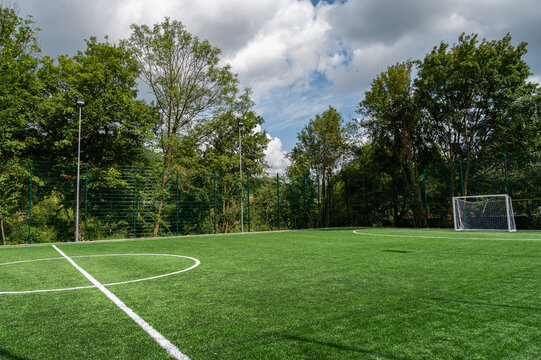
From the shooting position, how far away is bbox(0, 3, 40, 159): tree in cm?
1282

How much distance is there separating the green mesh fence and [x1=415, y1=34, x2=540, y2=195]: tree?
1576 millimetres

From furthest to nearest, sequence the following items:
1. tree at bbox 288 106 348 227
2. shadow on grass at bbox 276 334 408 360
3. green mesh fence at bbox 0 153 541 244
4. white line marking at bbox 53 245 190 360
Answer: tree at bbox 288 106 348 227 < green mesh fence at bbox 0 153 541 244 < white line marking at bbox 53 245 190 360 < shadow on grass at bbox 276 334 408 360

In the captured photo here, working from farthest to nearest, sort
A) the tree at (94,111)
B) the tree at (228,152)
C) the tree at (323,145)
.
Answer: the tree at (323,145) → the tree at (228,152) → the tree at (94,111)

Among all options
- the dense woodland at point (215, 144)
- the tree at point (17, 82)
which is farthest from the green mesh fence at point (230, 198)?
the tree at point (17, 82)

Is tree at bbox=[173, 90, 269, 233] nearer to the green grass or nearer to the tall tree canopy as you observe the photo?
the tall tree canopy

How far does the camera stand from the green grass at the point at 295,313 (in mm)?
2012

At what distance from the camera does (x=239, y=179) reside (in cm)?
1655

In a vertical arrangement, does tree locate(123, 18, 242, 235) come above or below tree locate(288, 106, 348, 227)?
above

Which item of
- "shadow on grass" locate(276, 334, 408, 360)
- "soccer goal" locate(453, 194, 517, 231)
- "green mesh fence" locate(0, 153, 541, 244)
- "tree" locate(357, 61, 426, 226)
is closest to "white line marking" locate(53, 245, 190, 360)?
"shadow on grass" locate(276, 334, 408, 360)

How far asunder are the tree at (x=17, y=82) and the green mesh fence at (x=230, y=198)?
8.33ft

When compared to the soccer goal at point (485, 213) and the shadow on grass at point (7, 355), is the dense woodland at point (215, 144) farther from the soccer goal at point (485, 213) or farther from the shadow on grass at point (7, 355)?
the shadow on grass at point (7, 355)

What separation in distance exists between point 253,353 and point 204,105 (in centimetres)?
1922

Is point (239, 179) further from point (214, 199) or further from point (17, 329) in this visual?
point (17, 329)

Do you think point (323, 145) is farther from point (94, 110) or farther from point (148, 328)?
point (148, 328)
